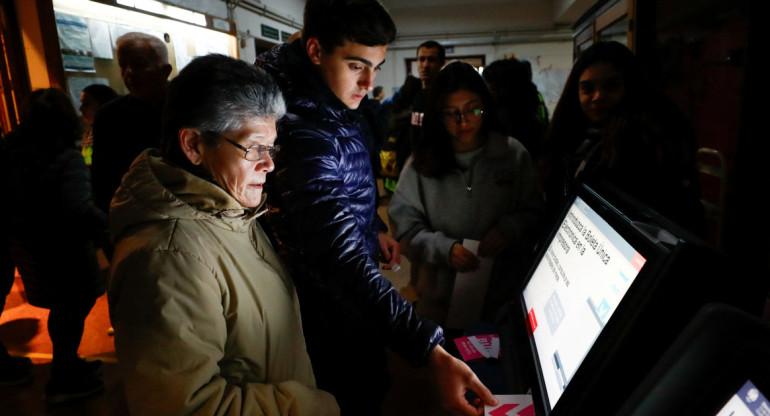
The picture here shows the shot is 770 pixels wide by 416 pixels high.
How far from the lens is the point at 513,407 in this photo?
2.61ft

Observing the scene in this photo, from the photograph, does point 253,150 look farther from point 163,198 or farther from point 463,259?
point 463,259

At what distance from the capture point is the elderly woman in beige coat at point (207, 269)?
2.44ft

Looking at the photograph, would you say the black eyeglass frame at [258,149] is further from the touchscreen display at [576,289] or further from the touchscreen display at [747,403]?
the touchscreen display at [747,403]

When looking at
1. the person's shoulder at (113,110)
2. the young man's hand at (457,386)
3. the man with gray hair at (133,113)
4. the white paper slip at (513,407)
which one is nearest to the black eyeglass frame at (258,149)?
the young man's hand at (457,386)

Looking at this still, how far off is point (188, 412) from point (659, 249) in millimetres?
723

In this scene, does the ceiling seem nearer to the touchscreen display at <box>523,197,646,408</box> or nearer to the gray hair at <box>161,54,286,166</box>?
the gray hair at <box>161,54,286,166</box>

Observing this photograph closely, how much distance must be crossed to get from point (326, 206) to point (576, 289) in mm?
558

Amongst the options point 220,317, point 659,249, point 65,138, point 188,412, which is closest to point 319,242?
point 220,317

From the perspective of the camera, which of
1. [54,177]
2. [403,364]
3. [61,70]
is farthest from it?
[61,70]

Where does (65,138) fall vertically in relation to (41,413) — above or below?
above

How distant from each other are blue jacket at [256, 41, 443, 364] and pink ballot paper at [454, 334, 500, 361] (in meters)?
0.11

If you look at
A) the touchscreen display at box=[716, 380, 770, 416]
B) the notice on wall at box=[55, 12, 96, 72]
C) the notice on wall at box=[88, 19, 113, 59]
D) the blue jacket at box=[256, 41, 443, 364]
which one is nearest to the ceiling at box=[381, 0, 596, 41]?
the notice on wall at box=[88, 19, 113, 59]

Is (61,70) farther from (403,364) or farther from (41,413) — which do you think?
(403,364)

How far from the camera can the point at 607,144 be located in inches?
60.7
